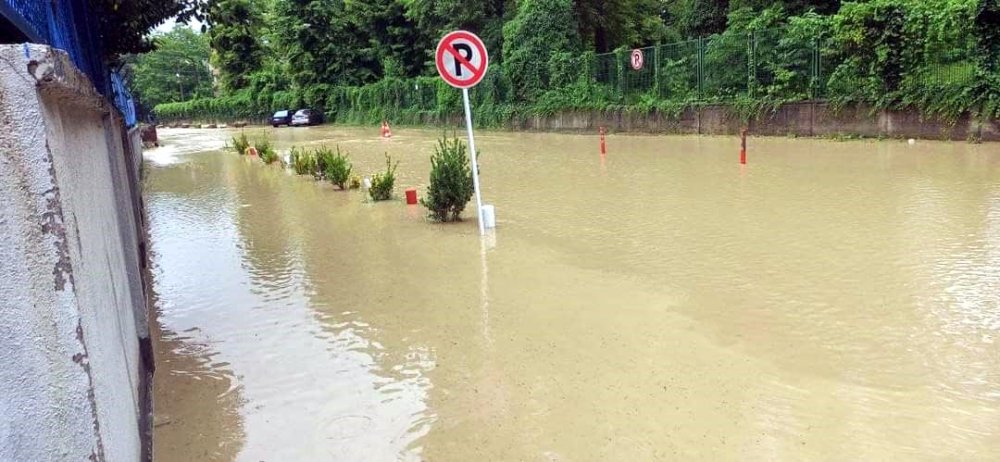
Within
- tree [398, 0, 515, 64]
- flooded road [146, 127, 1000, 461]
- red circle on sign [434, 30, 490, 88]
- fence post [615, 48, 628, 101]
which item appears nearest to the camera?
flooded road [146, 127, 1000, 461]

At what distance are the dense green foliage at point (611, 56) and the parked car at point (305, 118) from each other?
1.53 m

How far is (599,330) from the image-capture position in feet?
17.7

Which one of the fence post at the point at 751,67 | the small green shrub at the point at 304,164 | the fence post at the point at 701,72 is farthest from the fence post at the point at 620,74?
the small green shrub at the point at 304,164

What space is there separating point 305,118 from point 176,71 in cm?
4801

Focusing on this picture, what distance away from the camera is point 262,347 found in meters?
5.47

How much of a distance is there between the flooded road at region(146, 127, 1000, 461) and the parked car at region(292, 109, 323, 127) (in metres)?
39.7

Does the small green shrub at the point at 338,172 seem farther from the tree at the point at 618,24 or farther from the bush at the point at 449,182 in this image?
the tree at the point at 618,24

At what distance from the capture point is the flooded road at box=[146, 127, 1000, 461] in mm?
3902

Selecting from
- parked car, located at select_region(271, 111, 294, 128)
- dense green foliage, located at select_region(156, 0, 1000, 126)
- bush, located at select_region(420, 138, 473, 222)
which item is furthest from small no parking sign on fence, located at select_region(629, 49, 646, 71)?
parked car, located at select_region(271, 111, 294, 128)

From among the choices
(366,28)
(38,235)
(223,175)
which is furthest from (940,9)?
(366,28)

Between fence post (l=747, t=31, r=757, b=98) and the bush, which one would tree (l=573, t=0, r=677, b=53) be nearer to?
fence post (l=747, t=31, r=757, b=98)

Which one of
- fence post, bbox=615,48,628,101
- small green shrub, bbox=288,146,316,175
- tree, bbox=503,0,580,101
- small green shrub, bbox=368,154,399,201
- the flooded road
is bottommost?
the flooded road

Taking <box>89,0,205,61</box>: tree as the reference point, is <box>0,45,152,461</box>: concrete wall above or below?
below

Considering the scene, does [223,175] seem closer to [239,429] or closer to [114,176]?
[114,176]
